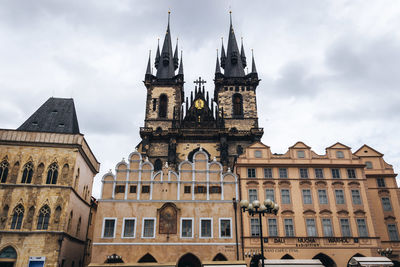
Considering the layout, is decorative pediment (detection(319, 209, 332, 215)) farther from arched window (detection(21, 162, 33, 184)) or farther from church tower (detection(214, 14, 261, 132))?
arched window (detection(21, 162, 33, 184))

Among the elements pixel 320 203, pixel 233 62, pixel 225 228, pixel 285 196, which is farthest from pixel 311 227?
pixel 233 62

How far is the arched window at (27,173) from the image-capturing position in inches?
1089

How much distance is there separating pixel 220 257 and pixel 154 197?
23.3ft

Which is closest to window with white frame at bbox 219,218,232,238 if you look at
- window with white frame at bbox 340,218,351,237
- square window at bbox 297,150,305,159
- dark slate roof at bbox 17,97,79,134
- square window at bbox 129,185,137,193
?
square window at bbox 129,185,137,193

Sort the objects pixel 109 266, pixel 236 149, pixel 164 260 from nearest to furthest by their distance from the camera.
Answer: pixel 109 266 < pixel 164 260 < pixel 236 149

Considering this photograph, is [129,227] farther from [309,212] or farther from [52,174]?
[309,212]

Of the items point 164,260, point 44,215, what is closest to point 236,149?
point 164,260

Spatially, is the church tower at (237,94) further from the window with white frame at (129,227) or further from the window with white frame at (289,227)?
the window with white frame at (129,227)

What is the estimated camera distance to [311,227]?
2692cm

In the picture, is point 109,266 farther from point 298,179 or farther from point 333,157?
point 333,157

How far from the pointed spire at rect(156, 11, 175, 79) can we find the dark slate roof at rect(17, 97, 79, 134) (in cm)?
2054

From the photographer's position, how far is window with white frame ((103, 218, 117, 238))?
2553 cm

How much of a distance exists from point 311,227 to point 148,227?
1337cm

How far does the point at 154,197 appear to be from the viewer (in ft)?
88.3
